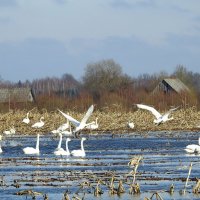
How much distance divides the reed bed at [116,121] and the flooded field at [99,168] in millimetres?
6068

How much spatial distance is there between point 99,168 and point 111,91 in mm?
46457

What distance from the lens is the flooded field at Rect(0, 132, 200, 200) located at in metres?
19.9

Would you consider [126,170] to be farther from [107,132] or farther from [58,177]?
[107,132]

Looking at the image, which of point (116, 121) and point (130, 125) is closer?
point (130, 125)

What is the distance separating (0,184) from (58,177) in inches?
85.0

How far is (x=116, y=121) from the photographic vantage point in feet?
162

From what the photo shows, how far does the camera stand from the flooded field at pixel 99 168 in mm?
19859

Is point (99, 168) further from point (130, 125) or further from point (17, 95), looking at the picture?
Result: point (17, 95)

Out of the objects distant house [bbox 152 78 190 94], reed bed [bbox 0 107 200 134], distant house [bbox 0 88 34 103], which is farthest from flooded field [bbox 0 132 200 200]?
distant house [bbox 152 78 190 94]

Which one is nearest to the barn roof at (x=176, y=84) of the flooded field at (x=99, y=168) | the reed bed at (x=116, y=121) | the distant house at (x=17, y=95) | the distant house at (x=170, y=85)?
the distant house at (x=170, y=85)

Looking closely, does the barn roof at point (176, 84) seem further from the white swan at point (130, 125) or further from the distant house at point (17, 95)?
the white swan at point (130, 125)

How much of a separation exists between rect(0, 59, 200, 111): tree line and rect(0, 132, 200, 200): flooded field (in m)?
18.1

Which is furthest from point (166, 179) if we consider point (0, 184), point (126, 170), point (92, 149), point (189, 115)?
point (189, 115)

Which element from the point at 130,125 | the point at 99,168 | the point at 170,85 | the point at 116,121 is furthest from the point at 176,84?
the point at 99,168
